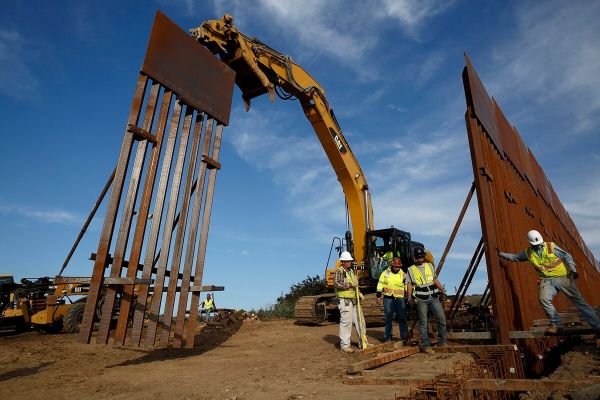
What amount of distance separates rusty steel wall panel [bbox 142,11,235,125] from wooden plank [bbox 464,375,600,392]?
18.3 feet

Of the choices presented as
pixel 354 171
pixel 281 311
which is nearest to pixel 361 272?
pixel 354 171

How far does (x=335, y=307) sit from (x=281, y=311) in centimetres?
614

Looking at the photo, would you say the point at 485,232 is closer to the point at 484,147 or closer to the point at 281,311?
the point at 484,147

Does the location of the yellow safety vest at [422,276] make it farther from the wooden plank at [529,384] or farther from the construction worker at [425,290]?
the wooden plank at [529,384]

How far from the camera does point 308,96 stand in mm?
12039

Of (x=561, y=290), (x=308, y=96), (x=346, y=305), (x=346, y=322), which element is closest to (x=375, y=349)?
(x=346, y=322)

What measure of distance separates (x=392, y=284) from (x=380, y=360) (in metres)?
2.67

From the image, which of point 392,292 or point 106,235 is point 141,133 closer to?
point 106,235

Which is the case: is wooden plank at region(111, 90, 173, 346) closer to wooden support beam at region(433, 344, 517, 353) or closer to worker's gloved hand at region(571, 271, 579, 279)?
wooden support beam at region(433, 344, 517, 353)

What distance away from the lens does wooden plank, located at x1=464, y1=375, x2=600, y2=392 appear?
345 cm

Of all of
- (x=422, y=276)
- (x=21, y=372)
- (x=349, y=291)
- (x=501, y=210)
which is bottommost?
(x=21, y=372)

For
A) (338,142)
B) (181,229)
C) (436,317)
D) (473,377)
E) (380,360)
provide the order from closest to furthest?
(473,377) → (380,360) → (181,229) → (436,317) → (338,142)

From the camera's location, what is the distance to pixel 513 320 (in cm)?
647

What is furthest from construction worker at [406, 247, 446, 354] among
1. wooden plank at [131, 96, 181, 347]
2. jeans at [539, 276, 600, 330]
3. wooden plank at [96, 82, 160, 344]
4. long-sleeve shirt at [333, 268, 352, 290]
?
wooden plank at [96, 82, 160, 344]
